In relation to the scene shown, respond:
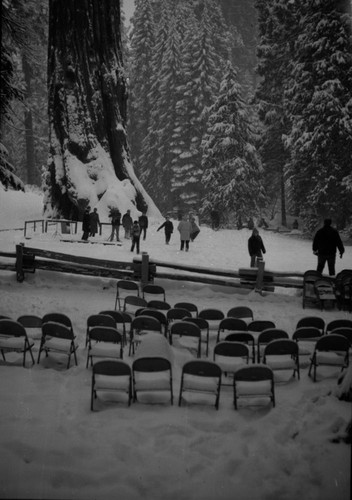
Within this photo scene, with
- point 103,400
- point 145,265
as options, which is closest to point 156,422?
point 103,400

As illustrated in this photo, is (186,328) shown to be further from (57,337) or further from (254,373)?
(57,337)

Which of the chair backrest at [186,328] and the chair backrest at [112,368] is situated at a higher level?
the chair backrest at [186,328]

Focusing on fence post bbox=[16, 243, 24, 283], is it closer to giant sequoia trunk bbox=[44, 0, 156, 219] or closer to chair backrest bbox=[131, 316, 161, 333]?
chair backrest bbox=[131, 316, 161, 333]

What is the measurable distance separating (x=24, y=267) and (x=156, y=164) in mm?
26361

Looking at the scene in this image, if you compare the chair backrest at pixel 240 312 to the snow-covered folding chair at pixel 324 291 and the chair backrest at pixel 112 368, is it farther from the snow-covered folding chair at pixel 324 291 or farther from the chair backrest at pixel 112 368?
the chair backrest at pixel 112 368

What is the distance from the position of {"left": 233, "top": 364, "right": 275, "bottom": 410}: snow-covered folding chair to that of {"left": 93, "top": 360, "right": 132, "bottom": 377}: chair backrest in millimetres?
1457

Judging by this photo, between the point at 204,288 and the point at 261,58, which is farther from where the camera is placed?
the point at 261,58

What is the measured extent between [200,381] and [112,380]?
1.29 metres

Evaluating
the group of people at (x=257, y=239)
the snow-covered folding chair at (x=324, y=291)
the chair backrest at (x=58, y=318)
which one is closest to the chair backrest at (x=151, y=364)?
the chair backrest at (x=58, y=318)

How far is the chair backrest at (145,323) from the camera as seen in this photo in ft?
23.0

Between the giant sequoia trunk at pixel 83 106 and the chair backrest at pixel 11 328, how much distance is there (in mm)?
14933

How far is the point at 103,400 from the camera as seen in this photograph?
5.33m

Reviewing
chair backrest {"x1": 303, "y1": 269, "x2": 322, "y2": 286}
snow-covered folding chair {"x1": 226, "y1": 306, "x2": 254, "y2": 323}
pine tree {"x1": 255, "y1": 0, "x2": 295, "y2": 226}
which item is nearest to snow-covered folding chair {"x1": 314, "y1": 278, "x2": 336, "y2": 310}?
chair backrest {"x1": 303, "y1": 269, "x2": 322, "y2": 286}

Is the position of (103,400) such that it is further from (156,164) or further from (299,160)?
(156,164)
